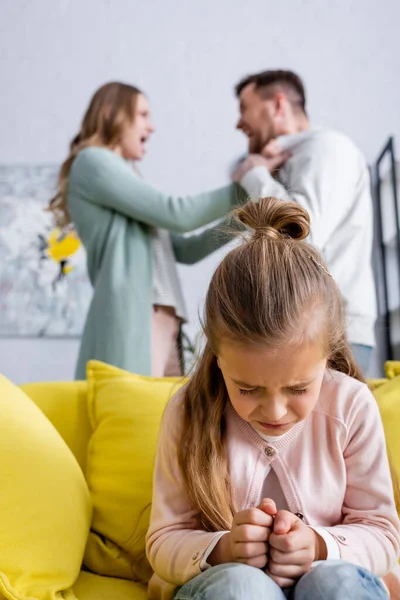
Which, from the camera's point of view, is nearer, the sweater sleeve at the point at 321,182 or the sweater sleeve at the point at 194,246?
the sweater sleeve at the point at 321,182

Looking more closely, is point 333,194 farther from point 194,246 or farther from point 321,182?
point 194,246

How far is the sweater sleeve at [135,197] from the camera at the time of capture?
2.03 m

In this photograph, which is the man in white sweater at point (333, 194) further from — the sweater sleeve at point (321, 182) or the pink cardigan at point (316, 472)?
the pink cardigan at point (316, 472)

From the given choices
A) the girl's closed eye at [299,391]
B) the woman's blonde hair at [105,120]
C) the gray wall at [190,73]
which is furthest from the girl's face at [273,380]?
the gray wall at [190,73]

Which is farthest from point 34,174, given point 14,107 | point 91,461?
point 91,461

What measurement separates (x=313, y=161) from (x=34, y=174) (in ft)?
5.68

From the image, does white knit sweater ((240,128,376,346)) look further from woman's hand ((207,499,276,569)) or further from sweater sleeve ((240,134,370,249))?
woman's hand ((207,499,276,569))

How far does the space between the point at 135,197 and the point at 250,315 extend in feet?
3.79

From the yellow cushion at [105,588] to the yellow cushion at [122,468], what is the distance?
29 mm

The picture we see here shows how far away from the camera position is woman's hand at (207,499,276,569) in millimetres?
880

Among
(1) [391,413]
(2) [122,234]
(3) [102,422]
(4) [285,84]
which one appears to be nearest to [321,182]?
(4) [285,84]

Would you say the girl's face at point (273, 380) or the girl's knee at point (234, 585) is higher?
the girl's face at point (273, 380)

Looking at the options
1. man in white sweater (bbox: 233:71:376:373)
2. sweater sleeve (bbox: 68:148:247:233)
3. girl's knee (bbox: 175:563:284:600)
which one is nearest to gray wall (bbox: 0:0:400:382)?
sweater sleeve (bbox: 68:148:247:233)

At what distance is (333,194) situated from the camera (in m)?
1.84
